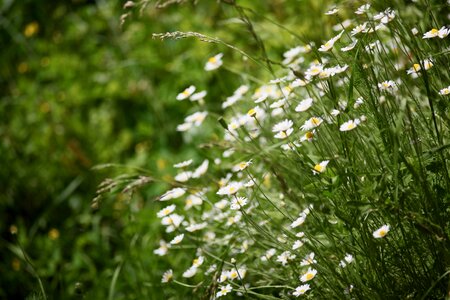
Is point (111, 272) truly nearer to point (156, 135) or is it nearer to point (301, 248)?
point (301, 248)

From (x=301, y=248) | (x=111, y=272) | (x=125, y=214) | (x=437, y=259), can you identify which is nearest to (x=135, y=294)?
(x=111, y=272)

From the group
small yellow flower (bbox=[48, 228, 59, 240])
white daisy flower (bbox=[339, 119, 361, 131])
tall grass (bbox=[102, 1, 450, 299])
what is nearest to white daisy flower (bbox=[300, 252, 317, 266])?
tall grass (bbox=[102, 1, 450, 299])

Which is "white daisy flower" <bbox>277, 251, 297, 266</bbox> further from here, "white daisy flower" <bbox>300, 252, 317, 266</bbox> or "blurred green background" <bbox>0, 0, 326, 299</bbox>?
"blurred green background" <bbox>0, 0, 326, 299</bbox>

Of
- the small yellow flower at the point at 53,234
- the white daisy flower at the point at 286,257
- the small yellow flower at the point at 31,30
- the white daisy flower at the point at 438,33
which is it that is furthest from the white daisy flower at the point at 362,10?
the small yellow flower at the point at 31,30

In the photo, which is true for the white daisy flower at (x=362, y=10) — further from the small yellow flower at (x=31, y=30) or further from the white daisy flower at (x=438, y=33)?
the small yellow flower at (x=31, y=30)

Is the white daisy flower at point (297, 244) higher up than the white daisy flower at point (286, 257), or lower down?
higher up

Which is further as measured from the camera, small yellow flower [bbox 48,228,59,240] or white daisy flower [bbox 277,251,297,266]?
small yellow flower [bbox 48,228,59,240]

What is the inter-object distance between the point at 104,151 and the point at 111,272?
1.19 metres

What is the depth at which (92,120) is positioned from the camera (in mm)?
3602

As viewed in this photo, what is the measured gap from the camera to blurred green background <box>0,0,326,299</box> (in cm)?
268

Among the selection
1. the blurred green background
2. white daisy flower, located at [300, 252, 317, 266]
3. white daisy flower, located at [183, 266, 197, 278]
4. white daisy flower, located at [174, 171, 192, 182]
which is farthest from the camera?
the blurred green background

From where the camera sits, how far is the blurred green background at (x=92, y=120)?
2.68m

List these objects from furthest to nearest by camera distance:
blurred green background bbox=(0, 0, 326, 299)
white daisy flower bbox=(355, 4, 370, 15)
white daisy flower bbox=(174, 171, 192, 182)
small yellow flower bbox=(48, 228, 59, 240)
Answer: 1. small yellow flower bbox=(48, 228, 59, 240)
2. blurred green background bbox=(0, 0, 326, 299)
3. white daisy flower bbox=(174, 171, 192, 182)
4. white daisy flower bbox=(355, 4, 370, 15)

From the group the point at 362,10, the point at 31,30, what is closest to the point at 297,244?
the point at 362,10
